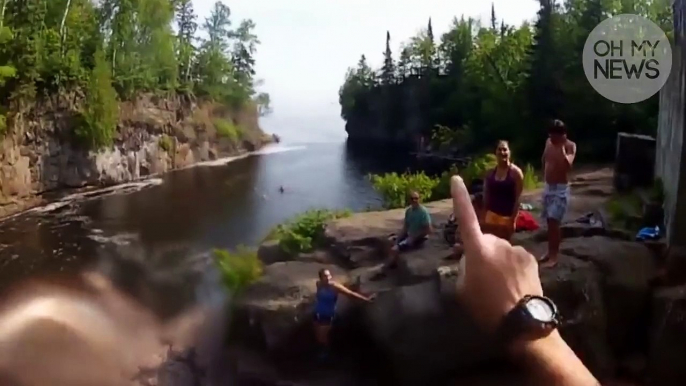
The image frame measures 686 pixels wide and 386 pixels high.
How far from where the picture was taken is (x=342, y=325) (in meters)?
9.25

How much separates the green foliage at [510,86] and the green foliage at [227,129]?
1419 cm

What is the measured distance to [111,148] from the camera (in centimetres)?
3825

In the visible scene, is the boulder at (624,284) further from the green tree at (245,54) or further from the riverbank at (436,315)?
the green tree at (245,54)

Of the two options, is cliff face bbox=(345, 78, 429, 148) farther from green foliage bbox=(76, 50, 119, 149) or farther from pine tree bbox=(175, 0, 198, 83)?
green foliage bbox=(76, 50, 119, 149)

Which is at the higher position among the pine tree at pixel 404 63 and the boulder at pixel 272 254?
the pine tree at pixel 404 63

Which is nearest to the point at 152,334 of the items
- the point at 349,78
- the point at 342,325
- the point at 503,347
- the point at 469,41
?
the point at 342,325

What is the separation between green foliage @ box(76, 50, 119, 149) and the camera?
117 feet

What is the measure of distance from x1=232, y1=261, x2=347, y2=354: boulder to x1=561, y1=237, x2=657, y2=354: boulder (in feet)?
11.7

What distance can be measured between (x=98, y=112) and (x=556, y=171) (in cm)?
3272

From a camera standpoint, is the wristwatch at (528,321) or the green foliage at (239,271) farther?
the green foliage at (239,271)

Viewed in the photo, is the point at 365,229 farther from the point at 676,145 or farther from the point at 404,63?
the point at 404,63

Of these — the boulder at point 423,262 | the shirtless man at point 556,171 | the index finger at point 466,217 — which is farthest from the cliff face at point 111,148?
the index finger at point 466,217

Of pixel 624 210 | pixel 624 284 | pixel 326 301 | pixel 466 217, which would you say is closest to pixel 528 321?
pixel 466 217

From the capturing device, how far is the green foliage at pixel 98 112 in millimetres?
35531
